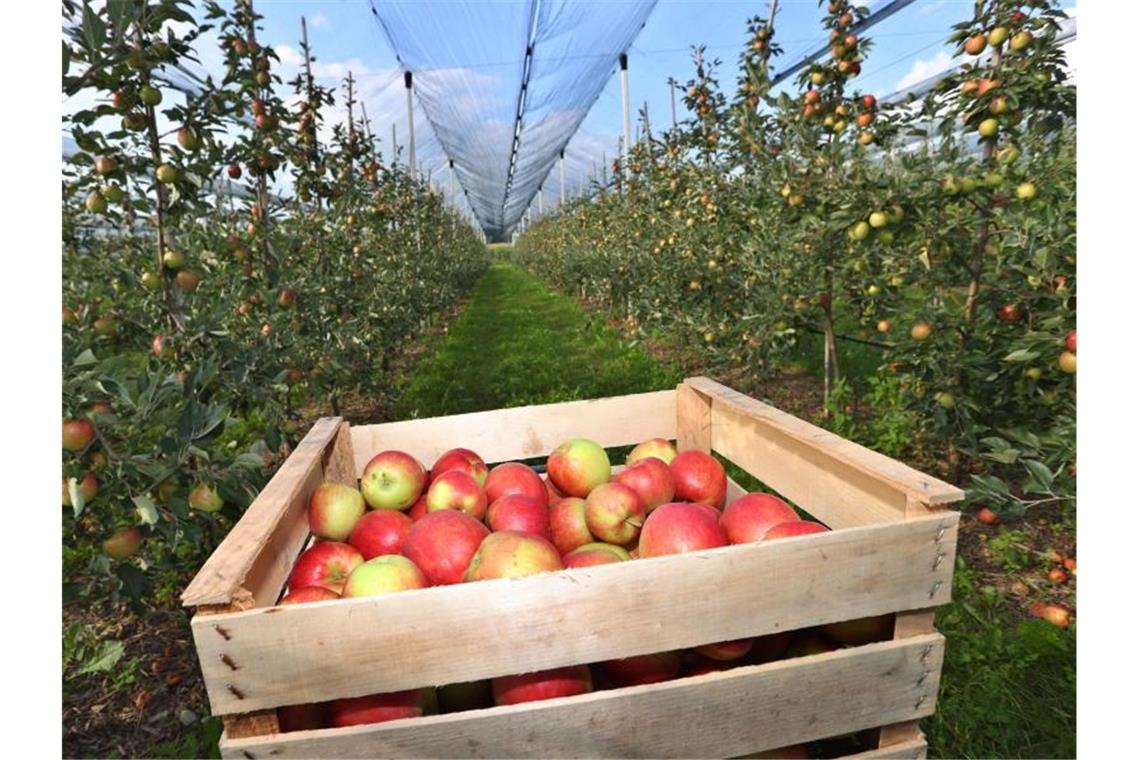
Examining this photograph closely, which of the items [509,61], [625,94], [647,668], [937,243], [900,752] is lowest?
[900,752]

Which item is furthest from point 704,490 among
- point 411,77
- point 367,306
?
point 411,77

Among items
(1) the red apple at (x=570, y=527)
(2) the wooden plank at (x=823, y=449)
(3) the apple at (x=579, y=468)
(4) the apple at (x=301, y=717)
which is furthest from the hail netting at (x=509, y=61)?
(4) the apple at (x=301, y=717)

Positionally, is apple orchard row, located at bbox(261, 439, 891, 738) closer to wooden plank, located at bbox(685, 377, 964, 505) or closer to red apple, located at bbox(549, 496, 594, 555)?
red apple, located at bbox(549, 496, 594, 555)

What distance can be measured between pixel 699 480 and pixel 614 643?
678 mm

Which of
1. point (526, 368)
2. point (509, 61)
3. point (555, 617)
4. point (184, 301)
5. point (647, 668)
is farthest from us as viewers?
point (509, 61)

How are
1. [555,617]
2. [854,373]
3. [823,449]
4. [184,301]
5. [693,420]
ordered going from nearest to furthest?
1. [555,617]
2. [823,449]
3. [693,420]
4. [184,301]
5. [854,373]

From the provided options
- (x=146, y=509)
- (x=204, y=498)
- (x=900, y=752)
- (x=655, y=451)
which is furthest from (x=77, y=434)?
(x=900, y=752)

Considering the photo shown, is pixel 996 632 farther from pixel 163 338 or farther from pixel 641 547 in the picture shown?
pixel 163 338

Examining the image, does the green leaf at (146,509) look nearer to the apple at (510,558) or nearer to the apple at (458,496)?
the apple at (458,496)

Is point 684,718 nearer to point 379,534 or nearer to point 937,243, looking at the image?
point 379,534

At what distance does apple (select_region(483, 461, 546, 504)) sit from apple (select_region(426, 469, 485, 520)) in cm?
5

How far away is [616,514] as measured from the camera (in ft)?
4.70

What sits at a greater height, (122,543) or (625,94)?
(625,94)

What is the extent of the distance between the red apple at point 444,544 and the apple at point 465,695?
8.0 inches
